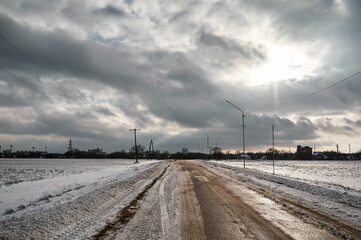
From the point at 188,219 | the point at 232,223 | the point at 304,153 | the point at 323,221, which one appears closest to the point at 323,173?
the point at 323,221

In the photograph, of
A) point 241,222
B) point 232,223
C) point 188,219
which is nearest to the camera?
point 232,223

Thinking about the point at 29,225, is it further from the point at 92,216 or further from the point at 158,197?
the point at 158,197

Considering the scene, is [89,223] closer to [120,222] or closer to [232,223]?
[120,222]

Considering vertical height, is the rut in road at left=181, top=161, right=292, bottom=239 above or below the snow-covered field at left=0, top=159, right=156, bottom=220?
above

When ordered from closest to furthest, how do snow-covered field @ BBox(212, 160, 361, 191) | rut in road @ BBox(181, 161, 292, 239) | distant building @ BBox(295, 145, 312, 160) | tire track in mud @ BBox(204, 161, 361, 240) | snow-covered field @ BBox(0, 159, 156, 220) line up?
rut in road @ BBox(181, 161, 292, 239)
tire track in mud @ BBox(204, 161, 361, 240)
snow-covered field @ BBox(0, 159, 156, 220)
snow-covered field @ BBox(212, 160, 361, 191)
distant building @ BBox(295, 145, 312, 160)

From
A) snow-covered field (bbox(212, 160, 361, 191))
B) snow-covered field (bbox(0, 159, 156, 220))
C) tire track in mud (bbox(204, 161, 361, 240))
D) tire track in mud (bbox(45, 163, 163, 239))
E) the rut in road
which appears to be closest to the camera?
the rut in road

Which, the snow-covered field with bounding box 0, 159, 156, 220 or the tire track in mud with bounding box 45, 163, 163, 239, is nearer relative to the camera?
the tire track in mud with bounding box 45, 163, 163, 239

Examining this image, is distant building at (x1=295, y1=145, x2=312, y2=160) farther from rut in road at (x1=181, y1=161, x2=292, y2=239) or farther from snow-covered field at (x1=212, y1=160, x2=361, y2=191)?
rut in road at (x1=181, y1=161, x2=292, y2=239)

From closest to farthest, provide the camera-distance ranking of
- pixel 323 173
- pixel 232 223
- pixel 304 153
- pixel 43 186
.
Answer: pixel 232 223, pixel 43 186, pixel 323 173, pixel 304 153

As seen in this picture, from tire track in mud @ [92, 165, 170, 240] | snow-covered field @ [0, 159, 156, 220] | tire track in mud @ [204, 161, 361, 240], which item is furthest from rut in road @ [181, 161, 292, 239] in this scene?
snow-covered field @ [0, 159, 156, 220]

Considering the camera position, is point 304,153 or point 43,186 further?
point 304,153

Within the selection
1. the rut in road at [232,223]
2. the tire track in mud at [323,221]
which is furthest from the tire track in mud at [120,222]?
the tire track in mud at [323,221]

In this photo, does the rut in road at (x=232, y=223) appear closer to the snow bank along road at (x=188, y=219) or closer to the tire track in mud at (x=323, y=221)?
the snow bank along road at (x=188, y=219)

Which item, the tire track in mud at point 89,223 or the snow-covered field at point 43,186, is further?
the snow-covered field at point 43,186
